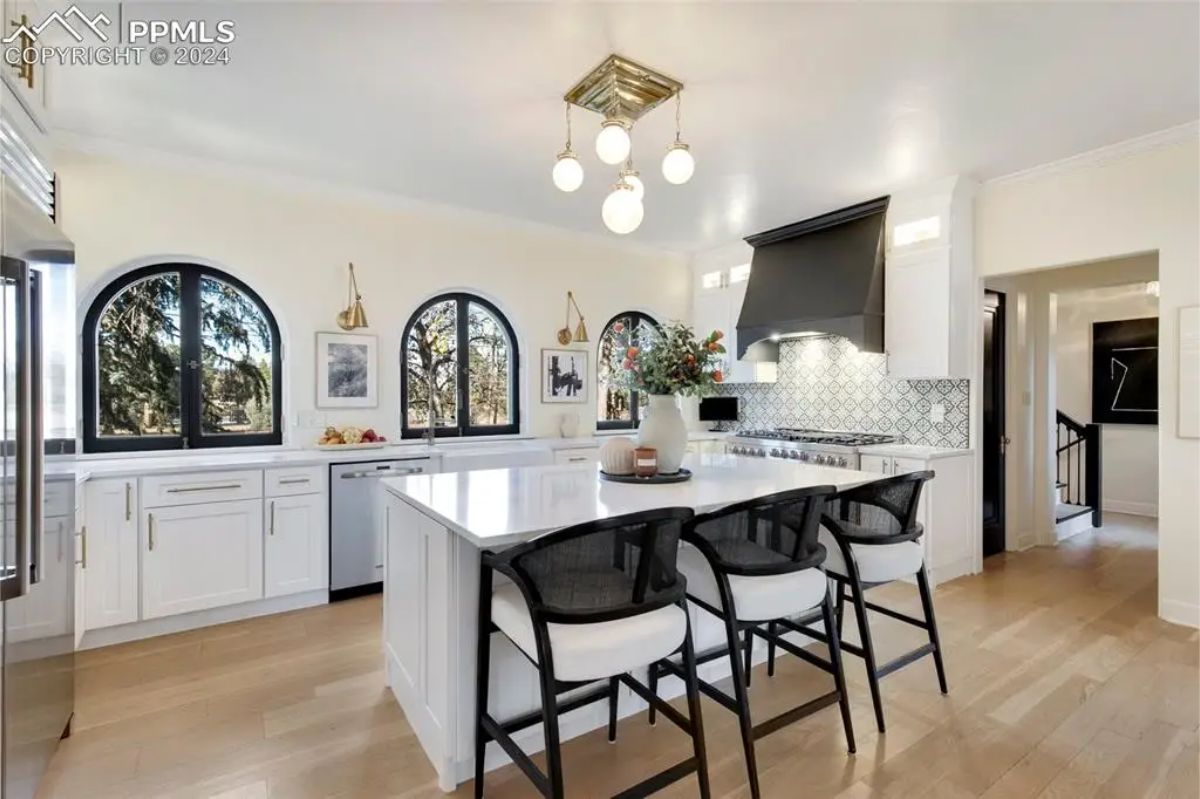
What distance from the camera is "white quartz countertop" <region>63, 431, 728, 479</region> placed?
10.6 ft

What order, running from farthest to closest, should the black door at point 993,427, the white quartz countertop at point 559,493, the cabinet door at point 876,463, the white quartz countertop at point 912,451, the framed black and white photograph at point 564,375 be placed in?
the framed black and white photograph at point 564,375 → the black door at point 993,427 → the cabinet door at point 876,463 → the white quartz countertop at point 912,451 → the white quartz countertop at point 559,493

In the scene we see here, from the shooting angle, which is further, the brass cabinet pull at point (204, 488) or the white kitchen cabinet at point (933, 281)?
the white kitchen cabinet at point (933, 281)

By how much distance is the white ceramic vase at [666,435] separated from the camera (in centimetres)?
271

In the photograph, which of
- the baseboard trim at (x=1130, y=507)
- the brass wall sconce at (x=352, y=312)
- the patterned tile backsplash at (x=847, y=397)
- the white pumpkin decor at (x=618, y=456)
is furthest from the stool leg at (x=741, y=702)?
the baseboard trim at (x=1130, y=507)

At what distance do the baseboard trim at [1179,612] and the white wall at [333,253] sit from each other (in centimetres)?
410

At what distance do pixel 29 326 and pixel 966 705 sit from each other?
363 cm

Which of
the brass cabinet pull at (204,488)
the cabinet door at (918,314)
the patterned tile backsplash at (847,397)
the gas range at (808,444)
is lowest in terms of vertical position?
the brass cabinet pull at (204,488)

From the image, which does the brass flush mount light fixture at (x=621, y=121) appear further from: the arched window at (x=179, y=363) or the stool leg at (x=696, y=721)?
the arched window at (x=179, y=363)

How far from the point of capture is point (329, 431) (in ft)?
13.5

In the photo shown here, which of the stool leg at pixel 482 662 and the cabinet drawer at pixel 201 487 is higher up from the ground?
the cabinet drawer at pixel 201 487

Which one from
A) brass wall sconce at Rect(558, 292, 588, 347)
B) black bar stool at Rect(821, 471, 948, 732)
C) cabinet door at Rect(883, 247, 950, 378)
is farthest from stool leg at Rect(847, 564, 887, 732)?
brass wall sconce at Rect(558, 292, 588, 347)

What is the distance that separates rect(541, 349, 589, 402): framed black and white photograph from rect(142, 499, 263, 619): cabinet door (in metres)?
2.50

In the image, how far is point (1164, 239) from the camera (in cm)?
338

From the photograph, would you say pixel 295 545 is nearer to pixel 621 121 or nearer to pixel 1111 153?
pixel 621 121
